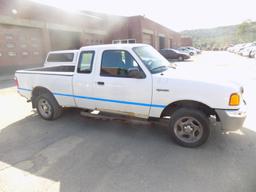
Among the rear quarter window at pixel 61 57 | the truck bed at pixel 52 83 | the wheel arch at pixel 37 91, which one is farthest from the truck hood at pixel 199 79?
the rear quarter window at pixel 61 57

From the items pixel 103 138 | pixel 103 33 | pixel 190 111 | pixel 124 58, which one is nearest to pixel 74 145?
pixel 103 138

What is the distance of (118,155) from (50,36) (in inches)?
749

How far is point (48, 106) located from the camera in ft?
16.9

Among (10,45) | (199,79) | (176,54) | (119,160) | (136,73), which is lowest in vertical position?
(119,160)

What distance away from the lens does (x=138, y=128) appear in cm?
460

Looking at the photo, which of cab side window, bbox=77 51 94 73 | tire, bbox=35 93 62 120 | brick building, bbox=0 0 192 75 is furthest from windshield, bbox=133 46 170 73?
brick building, bbox=0 0 192 75

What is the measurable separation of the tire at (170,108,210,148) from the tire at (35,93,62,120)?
10.1 feet

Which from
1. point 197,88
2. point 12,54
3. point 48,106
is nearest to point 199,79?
point 197,88

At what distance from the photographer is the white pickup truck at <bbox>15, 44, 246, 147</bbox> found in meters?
3.28

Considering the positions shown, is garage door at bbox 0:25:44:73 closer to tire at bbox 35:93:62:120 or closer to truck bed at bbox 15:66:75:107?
truck bed at bbox 15:66:75:107

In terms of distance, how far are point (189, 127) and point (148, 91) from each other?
1.03 metres

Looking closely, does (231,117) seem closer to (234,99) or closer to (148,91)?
(234,99)

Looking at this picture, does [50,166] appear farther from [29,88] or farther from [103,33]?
[103,33]

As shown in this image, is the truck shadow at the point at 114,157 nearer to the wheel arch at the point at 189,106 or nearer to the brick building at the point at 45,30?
the wheel arch at the point at 189,106
